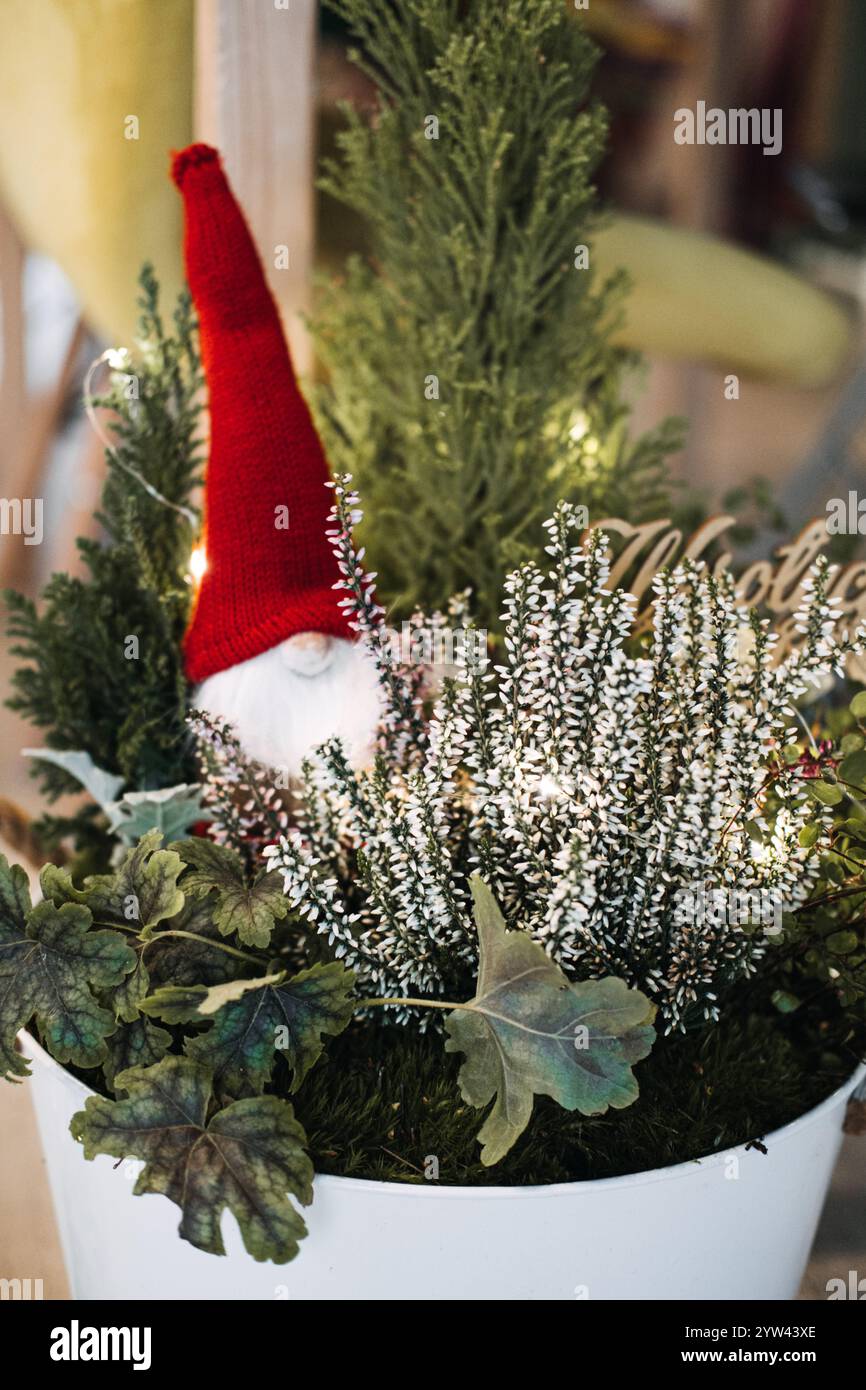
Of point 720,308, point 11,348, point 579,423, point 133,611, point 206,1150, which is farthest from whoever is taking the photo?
point 11,348

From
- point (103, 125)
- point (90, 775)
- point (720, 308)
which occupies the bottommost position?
point (90, 775)

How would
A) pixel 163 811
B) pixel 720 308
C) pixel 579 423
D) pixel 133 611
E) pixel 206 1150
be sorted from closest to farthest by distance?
1. pixel 206 1150
2. pixel 163 811
3. pixel 133 611
4. pixel 579 423
5. pixel 720 308

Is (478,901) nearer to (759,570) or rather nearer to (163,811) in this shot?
(163,811)

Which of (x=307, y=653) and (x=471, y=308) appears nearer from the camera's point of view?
(x=307, y=653)

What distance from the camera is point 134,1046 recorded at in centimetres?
60

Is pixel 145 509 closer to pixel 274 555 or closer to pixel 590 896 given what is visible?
pixel 274 555

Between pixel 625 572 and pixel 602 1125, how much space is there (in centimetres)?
Result: 36

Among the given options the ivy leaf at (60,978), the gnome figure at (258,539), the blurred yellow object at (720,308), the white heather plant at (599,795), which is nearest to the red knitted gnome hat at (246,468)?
the gnome figure at (258,539)

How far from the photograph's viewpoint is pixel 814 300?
1.26 metres

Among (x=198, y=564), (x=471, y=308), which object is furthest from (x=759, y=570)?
(x=198, y=564)

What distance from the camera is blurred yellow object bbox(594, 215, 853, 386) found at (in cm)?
114

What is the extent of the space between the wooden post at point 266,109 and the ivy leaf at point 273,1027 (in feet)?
2.01

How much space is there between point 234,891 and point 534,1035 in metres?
0.16

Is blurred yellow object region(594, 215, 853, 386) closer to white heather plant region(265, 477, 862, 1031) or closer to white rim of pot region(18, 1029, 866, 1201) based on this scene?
white heather plant region(265, 477, 862, 1031)
